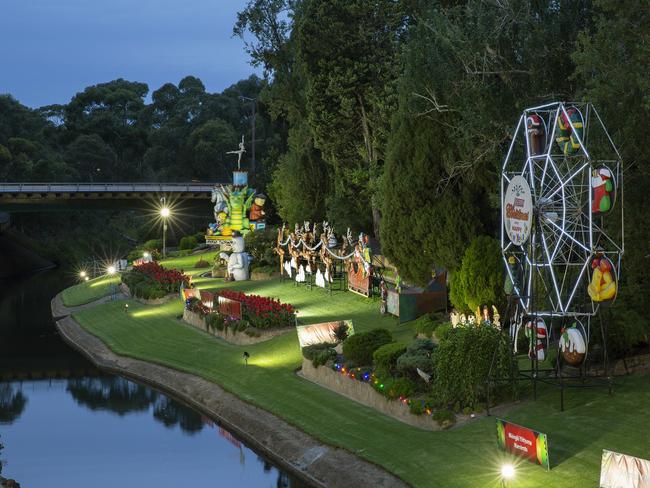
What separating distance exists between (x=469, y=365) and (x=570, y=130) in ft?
24.7

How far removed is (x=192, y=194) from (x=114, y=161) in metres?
46.7

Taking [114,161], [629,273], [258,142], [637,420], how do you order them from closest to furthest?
1. [637,420]
2. [629,273]
3. [258,142]
4. [114,161]

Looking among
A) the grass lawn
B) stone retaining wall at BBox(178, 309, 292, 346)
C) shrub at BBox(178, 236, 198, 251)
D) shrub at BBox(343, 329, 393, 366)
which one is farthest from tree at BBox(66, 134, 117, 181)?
shrub at BBox(343, 329, 393, 366)

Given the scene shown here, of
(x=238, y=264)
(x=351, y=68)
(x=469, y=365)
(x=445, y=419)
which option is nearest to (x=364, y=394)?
(x=445, y=419)

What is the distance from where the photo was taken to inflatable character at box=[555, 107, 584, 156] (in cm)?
2756

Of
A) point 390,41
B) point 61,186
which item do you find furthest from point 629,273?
point 61,186

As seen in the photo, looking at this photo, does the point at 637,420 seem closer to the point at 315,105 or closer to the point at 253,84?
the point at 315,105

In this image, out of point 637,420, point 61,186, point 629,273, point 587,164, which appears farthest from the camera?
point 61,186

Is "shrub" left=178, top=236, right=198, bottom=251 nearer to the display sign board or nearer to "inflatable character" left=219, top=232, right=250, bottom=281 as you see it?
"inflatable character" left=219, top=232, right=250, bottom=281

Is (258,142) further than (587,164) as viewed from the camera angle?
Yes

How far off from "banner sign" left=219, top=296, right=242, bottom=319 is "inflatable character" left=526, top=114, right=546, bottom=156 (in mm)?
20924

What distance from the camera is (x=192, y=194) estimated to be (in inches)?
3898

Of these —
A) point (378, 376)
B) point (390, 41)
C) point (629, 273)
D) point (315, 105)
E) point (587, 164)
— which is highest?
point (390, 41)

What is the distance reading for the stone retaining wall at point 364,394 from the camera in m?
28.0
